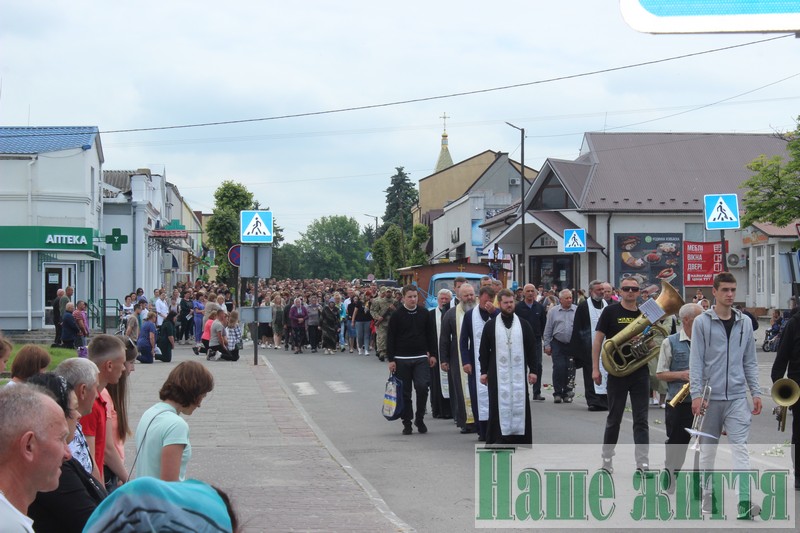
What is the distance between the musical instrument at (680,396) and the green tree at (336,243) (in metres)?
169

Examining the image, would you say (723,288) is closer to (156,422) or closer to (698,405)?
(698,405)

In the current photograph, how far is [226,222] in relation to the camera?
1991 inches

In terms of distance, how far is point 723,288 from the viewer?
26.8 ft

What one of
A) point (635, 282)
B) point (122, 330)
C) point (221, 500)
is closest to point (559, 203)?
point (122, 330)

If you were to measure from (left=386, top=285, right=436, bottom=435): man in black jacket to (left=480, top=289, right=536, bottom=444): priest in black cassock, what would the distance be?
75.7 inches

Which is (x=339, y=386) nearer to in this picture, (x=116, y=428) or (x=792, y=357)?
(x=792, y=357)

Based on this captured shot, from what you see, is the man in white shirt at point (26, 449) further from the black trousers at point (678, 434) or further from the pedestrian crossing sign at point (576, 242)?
the pedestrian crossing sign at point (576, 242)

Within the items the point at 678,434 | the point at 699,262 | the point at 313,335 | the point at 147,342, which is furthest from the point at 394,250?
the point at 678,434

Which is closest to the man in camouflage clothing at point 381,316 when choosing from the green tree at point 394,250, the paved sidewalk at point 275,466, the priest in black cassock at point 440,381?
the paved sidewalk at point 275,466

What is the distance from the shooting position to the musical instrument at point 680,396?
29.0 ft

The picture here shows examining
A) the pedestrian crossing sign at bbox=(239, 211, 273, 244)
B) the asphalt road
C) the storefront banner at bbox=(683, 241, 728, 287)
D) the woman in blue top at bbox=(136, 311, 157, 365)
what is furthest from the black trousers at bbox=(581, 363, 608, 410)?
the woman in blue top at bbox=(136, 311, 157, 365)

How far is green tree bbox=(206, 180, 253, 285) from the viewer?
166 feet

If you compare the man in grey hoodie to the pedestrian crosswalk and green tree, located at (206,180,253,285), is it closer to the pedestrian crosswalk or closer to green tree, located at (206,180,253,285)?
the pedestrian crosswalk

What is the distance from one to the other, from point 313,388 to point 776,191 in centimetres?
1613
